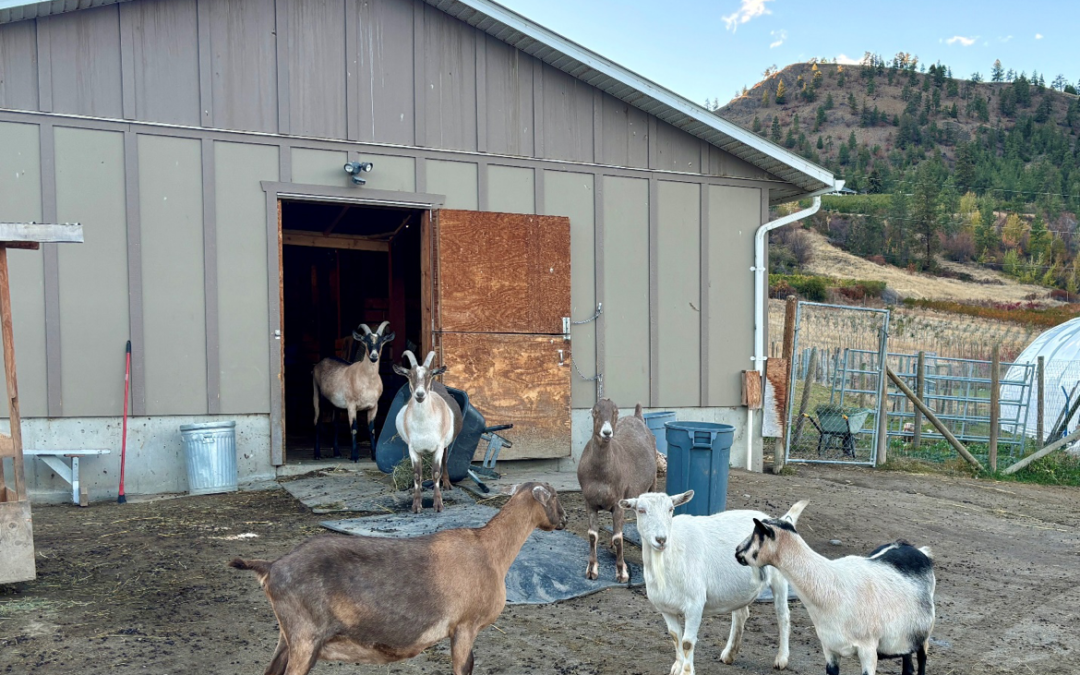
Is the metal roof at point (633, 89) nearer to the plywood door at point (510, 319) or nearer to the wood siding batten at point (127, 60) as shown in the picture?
the wood siding batten at point (127, 60)

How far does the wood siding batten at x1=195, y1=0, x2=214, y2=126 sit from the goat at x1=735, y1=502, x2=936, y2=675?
7344 millimetres

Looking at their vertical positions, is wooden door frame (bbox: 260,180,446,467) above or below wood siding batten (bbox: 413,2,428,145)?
below

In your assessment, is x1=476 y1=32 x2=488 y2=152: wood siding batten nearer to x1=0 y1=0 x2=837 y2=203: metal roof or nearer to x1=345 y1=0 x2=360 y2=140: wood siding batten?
x1=0 y1=0 x2=837 y2=203: metal roof

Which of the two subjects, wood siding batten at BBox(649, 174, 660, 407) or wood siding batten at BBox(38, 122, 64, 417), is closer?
wood siding batten at BBox(38, 122, 64, 417)

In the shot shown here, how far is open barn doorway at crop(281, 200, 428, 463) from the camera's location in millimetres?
13500

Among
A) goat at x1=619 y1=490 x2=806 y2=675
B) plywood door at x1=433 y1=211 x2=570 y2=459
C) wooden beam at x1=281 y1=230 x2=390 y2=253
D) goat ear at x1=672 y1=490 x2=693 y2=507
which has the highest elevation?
wooden beam at x1=281 y1=230 x2=390 y2=253

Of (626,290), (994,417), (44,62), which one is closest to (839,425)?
(994,417)

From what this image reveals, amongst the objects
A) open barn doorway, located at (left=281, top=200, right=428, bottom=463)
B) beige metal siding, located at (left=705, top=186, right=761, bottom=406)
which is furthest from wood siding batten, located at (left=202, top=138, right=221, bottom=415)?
beige metal siding, located at (left=705, top=186, right=761, bottom=406)

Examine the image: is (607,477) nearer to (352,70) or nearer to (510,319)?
(510,319)

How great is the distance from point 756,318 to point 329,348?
28.1ft

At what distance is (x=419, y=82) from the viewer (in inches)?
384

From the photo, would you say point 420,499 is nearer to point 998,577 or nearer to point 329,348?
point 998,577

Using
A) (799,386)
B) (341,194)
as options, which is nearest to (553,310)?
(341,194)

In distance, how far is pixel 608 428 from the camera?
609cm
